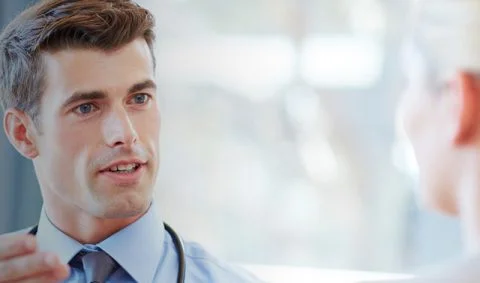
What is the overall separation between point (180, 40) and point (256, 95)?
0.21 meters

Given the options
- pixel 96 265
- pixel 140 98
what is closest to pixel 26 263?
pixel 96 265

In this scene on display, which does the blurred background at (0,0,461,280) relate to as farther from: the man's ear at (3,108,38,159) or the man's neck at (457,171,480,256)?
the man's neck at (457,171,480,256)

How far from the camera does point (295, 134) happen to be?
1.32 meters

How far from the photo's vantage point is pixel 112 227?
0.82 meters

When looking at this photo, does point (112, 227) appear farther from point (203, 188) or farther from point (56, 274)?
point (203, 188)

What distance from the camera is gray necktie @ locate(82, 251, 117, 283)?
0.81 metres

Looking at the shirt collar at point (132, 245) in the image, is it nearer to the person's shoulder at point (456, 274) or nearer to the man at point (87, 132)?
the man at point (87, 132)

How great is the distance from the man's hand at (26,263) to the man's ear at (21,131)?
3.4 inches

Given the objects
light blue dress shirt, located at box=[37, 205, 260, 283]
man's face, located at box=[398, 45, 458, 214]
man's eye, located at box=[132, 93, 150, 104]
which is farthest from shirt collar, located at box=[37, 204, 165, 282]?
man's face, located at box=[398, 45, 458, 214]

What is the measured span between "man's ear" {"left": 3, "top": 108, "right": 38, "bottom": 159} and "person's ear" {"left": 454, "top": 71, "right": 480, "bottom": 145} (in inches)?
16.7

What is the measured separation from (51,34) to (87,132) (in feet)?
0.32

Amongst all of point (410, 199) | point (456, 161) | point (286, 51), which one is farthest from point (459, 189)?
point (286, 51)

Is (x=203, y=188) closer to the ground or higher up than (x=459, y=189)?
closer to the ground

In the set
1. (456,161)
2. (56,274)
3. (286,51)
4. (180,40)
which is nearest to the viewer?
(456,161)
